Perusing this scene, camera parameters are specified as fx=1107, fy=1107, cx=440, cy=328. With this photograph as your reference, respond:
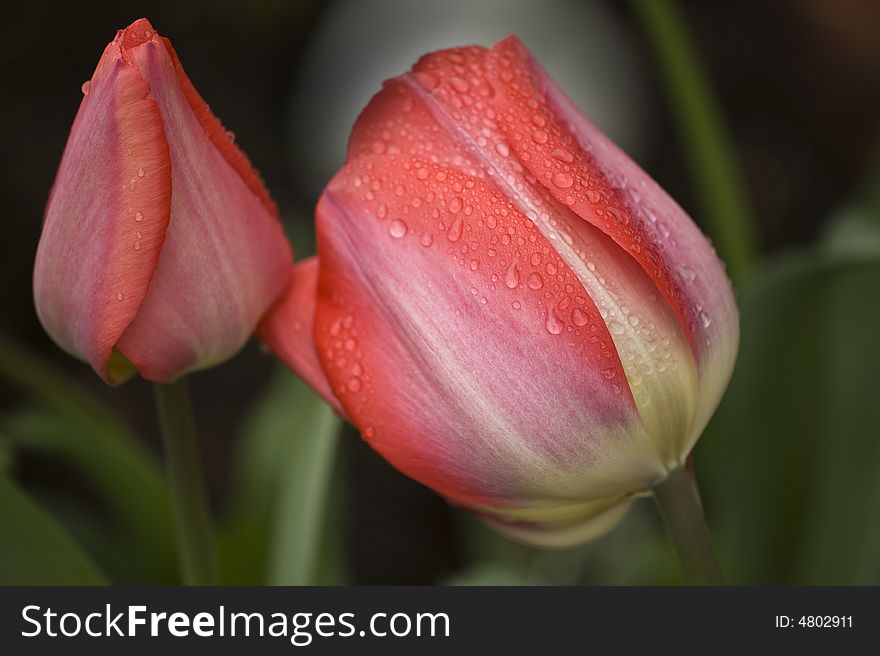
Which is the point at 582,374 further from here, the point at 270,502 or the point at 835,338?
the point at 270,502

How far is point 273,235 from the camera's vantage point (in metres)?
0.43

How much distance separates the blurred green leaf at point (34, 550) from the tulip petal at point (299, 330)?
137 mm

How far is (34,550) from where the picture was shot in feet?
1.62

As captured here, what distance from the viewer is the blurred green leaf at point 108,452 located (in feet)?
2.68

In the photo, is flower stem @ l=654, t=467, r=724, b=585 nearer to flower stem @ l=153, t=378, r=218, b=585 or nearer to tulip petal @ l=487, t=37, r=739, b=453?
tulip petal @ l=487, t=37, r=739, b=453

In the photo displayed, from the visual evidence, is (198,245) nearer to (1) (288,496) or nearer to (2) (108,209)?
(2) (108,209)

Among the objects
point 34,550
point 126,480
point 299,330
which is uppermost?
point 299,330

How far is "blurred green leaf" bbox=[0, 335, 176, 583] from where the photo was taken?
0.82 metres

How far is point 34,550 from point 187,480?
8cm

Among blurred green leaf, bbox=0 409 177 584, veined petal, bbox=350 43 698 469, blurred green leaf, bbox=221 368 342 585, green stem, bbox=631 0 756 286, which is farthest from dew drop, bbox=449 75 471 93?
blurred green leaf, bbox=0 409 177 584

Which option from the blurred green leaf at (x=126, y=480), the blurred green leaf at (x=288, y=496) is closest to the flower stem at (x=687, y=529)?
the blurred green leaf at (x=288, y=496)

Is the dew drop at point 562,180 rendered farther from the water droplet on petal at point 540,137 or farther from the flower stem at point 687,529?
the flower stem at point 687,529

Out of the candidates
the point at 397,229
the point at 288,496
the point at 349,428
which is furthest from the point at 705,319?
the point at 349,428

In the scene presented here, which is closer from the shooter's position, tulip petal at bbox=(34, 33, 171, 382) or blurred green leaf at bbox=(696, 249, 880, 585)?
tulip petal at bbox=(34, 33, 171, 382)
